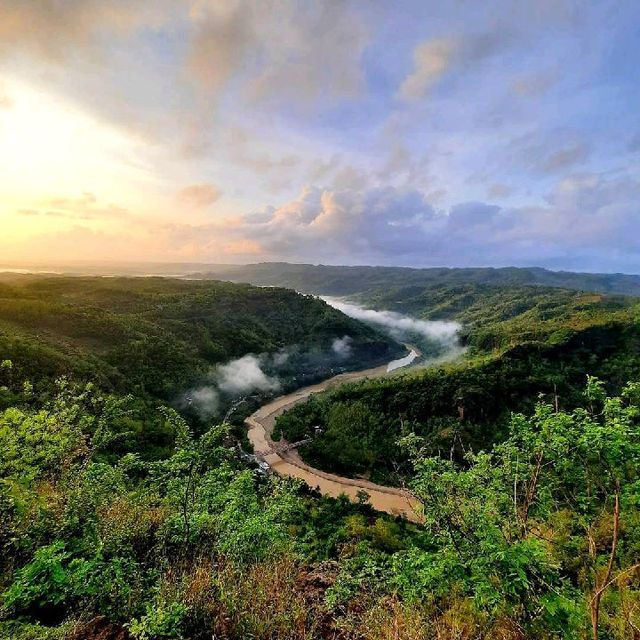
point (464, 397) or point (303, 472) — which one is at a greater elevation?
point (464, 397)

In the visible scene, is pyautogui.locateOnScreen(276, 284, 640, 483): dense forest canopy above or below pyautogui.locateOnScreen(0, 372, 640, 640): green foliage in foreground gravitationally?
below

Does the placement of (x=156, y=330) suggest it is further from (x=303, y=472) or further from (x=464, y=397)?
(x=464, y=397)

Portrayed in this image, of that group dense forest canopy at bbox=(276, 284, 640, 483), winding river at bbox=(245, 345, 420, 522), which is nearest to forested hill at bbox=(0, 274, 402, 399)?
winding river at bbox=(245, 345, 420, 522)

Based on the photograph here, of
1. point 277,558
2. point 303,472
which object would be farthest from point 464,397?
point 277,558

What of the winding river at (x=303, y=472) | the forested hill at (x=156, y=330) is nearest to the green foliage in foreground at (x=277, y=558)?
the winding river at (x=303, y=472)

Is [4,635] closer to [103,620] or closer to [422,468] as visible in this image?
[103,620]

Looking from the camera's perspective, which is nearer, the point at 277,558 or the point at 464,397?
the point at 277,558

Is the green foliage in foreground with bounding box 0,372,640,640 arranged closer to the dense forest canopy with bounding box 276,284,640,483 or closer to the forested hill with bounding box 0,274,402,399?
the forested hill with bounding box 0,274,402,399

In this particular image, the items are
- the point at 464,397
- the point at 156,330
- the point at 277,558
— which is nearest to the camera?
the point at 277,558
